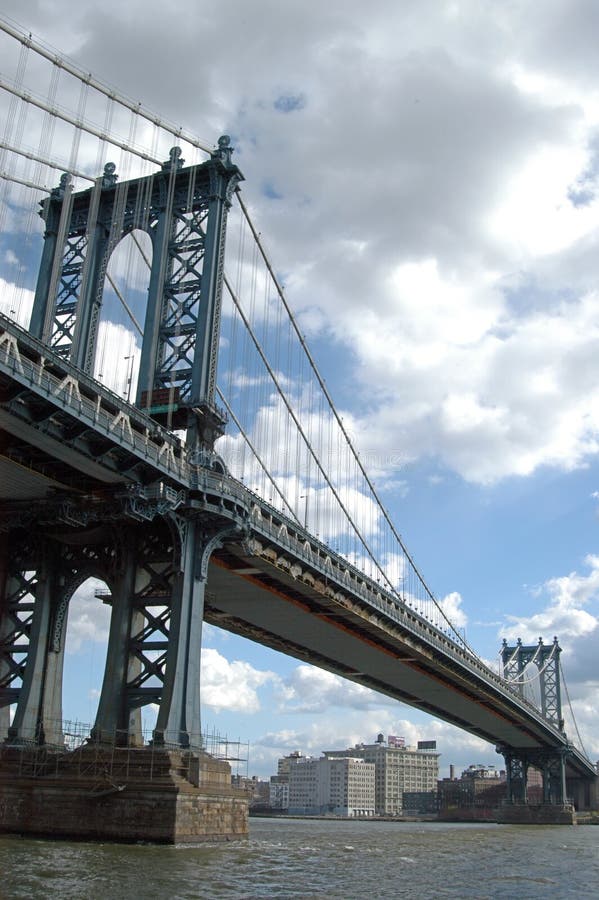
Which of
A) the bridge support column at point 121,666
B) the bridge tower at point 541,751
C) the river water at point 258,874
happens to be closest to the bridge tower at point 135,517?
the bridge support column at point 121,666

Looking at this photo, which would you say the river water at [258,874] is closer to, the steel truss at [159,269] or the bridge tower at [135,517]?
the bridge tower at [135,517]

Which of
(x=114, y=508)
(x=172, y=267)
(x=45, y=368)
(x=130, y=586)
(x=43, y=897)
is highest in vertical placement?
(x=172, y=267)

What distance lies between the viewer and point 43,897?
20.5 m

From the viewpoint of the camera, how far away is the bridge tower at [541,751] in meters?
129

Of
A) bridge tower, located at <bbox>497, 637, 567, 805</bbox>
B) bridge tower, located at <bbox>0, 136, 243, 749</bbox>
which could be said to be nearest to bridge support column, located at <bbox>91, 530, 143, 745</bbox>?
bridge tower, located at <bbox>0, 136, 243, 749</bbox>

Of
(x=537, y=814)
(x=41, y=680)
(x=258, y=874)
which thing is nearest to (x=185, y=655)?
(x=41, y=680)

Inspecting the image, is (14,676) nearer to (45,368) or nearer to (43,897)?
(45,368)

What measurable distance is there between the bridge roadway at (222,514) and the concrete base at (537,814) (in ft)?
138

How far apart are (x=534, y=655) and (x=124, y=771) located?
140 metres

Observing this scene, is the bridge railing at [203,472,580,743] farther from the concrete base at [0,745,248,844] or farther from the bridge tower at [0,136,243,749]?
the concrete base at [0,745,248,844]

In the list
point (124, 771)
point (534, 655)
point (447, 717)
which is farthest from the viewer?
point (534, 655)

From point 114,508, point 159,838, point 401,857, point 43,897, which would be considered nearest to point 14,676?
point 114,508

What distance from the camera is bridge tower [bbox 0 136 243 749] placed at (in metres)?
38.4

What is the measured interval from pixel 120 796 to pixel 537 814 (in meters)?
105
